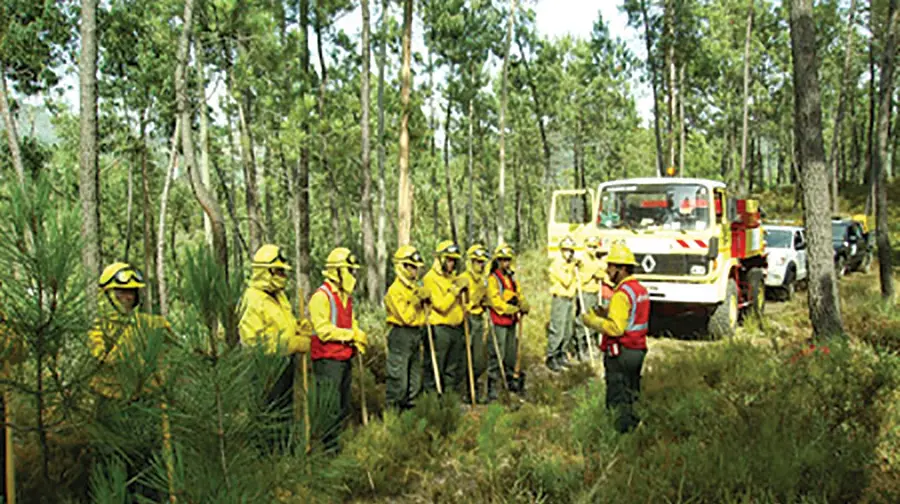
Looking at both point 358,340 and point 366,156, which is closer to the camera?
point 358,340

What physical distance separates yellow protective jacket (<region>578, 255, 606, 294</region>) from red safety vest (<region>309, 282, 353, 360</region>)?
449cm

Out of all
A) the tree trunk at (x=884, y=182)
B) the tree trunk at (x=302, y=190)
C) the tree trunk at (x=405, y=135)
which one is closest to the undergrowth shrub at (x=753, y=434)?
the tree trunk at (x=884, y=182)

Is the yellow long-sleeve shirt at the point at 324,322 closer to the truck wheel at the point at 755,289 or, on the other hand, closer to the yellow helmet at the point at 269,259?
the yellow helmet at the point at 269,259

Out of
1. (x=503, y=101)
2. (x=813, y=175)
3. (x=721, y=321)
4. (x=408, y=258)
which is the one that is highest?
(x=503, y=101)

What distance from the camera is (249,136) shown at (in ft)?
64.8

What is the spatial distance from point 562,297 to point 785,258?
26.5ft

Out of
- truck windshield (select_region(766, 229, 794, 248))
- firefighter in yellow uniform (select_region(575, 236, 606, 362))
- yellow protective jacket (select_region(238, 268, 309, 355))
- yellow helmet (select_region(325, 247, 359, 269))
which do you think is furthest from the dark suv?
yellow protective jacket (select_region(238, 268, 309, 355))

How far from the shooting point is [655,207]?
9609 millimetres

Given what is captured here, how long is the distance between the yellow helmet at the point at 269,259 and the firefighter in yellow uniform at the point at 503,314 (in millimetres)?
3244

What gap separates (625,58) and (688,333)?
22892mm

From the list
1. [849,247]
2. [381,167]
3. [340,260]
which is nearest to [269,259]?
[340,260]

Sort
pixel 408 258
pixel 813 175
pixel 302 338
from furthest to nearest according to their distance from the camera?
pixel 813 175 < pixel 408 258 < pixel 302 338

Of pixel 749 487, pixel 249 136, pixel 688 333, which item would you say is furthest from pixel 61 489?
pixel 249 136

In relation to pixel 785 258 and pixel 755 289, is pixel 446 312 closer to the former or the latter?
pixel 755 289
